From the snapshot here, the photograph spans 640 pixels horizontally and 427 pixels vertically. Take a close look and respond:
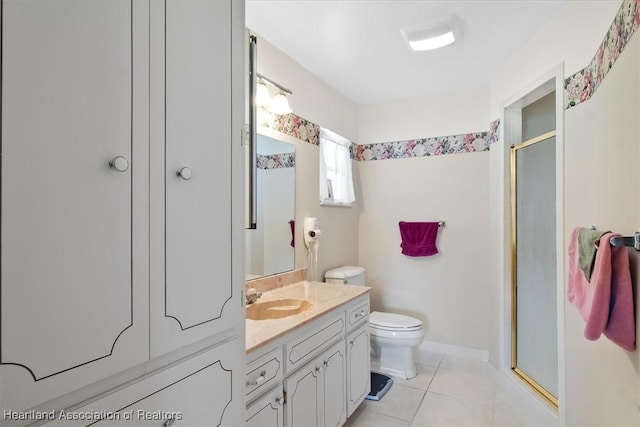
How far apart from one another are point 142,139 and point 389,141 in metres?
2.78

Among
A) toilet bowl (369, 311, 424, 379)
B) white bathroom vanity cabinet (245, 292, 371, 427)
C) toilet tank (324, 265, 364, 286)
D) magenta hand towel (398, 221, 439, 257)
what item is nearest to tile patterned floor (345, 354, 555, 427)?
toilet bowl (369, 311, 424, 379)

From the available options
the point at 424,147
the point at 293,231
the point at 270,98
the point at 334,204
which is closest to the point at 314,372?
the point at 293,231

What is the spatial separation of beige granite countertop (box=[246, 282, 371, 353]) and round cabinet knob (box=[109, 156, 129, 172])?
2.48 feet

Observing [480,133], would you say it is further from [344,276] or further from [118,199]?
[118,199]

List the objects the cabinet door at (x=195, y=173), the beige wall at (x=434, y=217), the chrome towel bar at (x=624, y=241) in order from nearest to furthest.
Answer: the cabinet door at (x=195, y=173) < the chrome towel bar at (x=624, y=241) < the beige wall at (x=434, y=217)

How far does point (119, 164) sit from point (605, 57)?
186 centimetres

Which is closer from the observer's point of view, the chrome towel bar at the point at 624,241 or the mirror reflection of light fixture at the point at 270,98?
the chrome towel bar at the point at 624,241

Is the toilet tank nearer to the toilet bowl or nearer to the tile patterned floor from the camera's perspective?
the toilet bowl

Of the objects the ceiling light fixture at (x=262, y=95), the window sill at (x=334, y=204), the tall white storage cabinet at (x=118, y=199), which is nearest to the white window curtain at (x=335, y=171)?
the window sill at (x=334, y=204)

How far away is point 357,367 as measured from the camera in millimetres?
2055

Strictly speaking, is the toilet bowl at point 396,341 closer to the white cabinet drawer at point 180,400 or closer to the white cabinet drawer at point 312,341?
the white cabinet drawer at point 312,341

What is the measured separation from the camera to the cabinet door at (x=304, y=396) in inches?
56.5

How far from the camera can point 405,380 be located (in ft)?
8.60

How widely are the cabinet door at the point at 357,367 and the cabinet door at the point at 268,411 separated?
66 centimetres
